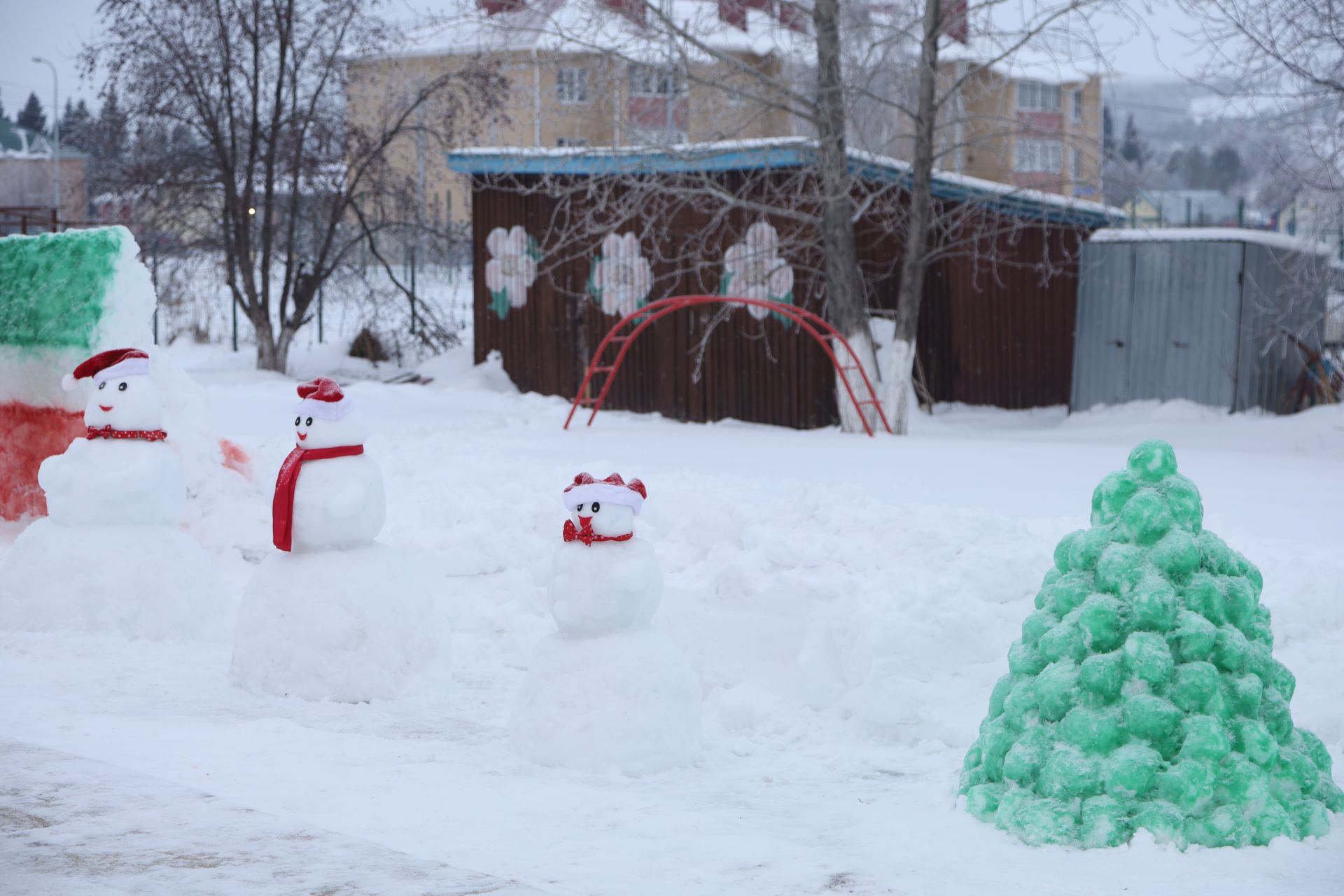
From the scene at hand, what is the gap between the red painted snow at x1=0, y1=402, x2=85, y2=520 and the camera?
27.3ft

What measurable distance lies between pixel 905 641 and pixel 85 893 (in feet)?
11.2

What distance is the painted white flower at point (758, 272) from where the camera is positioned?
49.9 feet

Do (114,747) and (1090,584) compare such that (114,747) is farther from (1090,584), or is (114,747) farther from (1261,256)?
(1261,256)

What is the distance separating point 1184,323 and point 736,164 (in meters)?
5.65

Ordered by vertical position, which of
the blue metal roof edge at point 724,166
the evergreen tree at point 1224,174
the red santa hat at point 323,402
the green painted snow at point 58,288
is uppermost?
the evergreen tree at point 1224,174

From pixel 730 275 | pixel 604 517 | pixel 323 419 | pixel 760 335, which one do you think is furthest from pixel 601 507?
pixel 730 275

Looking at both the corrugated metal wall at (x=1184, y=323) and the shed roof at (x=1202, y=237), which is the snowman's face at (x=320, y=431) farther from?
the corrugated metal wall at (x=1184, y=323)

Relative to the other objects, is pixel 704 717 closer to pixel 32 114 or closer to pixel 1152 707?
pixel 1152 707

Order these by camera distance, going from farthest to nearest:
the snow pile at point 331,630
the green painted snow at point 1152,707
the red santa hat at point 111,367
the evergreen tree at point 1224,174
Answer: the evergreen tree at point 1224,174 < the red santa hat at point 111,367 < the snow pile at point 331,630 < the green painted snow at point 1152,707

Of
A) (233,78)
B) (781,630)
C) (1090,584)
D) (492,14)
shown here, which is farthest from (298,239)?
(1090,584)

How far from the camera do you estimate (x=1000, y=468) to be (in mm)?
10094

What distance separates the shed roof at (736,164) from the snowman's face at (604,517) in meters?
8.70

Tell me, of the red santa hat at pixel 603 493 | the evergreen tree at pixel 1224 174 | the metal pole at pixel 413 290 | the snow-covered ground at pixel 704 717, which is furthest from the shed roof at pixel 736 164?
the evergreen tree at pixel 1224 174

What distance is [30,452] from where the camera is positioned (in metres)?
8.34
